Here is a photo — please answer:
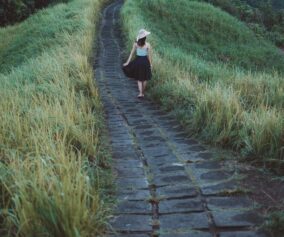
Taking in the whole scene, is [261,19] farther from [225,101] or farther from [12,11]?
[225,101]

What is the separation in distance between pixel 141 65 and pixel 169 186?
546 cm

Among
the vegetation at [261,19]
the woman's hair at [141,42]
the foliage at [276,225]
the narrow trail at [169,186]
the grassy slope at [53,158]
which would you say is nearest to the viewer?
the grassy slope at [53,158]

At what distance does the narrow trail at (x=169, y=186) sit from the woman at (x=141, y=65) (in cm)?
198

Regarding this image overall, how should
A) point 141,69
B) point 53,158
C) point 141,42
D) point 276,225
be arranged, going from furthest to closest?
point 141,42 < point 141,69 < point 53,158 < point 276,225

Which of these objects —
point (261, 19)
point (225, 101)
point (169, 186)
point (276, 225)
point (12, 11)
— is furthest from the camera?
point (261, 19)

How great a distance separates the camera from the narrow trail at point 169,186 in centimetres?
366

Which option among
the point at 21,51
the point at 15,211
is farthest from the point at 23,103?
the point at 21,51

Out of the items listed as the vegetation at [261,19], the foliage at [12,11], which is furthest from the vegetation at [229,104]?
the vegetation at [261,19]

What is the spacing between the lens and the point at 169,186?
14.8 feet

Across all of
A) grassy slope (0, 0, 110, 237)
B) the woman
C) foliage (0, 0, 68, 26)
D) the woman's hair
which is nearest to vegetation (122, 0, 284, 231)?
the woman

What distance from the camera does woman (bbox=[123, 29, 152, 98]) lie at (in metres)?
9.61

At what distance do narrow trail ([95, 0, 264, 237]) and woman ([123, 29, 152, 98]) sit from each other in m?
1.98

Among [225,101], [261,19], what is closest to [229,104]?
[225,101]

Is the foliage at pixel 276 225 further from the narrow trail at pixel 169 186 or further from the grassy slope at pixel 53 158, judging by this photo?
the grassy slope at pixel 53 158
